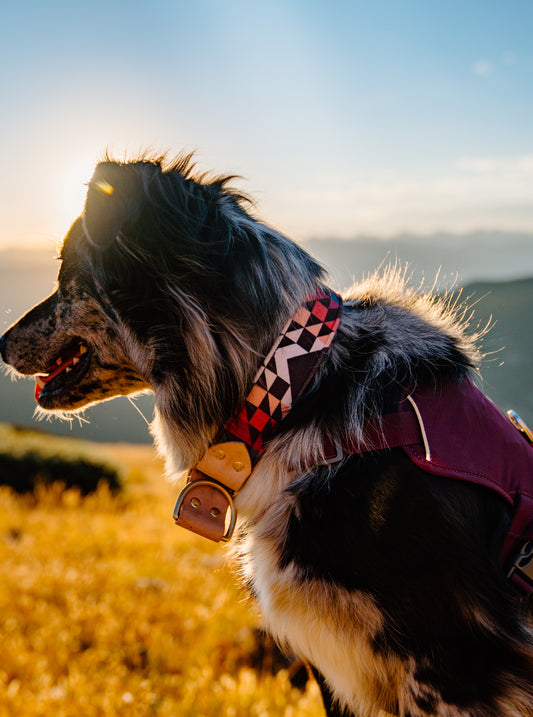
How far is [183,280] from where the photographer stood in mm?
1871

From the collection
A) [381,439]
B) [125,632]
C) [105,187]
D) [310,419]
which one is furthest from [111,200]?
[125,632]

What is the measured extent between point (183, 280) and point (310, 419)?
65 cm

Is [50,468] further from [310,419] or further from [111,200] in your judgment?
[310,419]

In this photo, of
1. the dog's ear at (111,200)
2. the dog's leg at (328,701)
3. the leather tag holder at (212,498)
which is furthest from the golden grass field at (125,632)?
the dog's ear at (111,200)

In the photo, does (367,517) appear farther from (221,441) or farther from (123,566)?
(123,566)

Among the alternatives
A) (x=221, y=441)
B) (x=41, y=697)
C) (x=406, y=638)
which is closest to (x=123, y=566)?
(x=41, y=697)

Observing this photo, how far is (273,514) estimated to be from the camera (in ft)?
5.77

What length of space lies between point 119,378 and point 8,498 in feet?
21.2

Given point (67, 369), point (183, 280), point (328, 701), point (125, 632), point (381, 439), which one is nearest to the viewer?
point (381, 439)

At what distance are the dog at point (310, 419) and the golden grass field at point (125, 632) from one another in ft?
2.14

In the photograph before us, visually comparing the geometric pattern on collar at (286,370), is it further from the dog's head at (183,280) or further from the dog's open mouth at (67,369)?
the dog's open mouth at (67,369)

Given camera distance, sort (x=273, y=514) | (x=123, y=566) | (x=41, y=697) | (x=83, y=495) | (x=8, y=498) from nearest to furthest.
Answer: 1. (x=273, y=514)
2. (x=41, y=697)
3. (x=123, y=566)
4. (x=8, y=498)
5. (x=83, y=495)

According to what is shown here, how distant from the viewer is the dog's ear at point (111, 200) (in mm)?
1843

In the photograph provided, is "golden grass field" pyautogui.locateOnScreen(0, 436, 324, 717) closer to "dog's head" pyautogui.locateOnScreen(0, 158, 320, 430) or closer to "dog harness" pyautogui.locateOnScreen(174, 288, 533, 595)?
"dog harness" pyautogui.locateOnScreen(174, 288, 533, 595)
